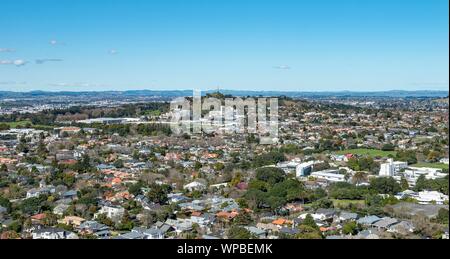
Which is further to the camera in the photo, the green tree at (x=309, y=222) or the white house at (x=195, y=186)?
the white house at (x=195, y=186)

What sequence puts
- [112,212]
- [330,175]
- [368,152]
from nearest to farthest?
[112,212], [330,175], [368,152]

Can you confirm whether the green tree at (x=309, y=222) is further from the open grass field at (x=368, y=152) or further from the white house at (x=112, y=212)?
the open grass field at (x=368, y=152)

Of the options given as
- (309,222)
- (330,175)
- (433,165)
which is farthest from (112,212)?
(433,165)

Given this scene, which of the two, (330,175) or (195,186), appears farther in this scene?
(330,175)

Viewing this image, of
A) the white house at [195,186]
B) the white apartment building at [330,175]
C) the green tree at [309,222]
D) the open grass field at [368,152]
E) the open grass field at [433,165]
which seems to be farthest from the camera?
the open grass field at [368,152]

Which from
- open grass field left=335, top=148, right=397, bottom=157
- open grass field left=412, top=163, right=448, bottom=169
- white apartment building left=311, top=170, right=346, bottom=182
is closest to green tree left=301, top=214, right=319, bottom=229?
white apartment building left=311, top=170, right=346, bottom=182

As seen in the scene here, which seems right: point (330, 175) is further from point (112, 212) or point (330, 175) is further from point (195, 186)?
point (112, 212)

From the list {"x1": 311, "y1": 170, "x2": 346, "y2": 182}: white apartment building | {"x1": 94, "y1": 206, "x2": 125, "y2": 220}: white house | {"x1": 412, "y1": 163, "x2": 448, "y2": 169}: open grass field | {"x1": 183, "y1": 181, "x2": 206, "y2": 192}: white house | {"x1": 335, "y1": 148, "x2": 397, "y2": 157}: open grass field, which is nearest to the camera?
{"x1": 94, "y1": 206, "x2": 125, "y2": 220}: white house

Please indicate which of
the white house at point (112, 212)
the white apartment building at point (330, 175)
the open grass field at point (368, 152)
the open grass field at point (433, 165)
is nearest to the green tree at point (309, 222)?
the white house at point (112, 212)

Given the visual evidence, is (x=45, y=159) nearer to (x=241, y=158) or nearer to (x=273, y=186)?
(x=241, y=158)

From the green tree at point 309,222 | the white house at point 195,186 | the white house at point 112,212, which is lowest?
Result: the white house at point 195,186

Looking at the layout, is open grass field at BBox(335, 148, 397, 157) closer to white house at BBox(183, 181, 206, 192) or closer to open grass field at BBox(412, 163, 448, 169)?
open grass field at BBox(412, 163, 448, 169)

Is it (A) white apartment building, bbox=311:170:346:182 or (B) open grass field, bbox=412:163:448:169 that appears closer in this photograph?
(A) white apartment building, bbox=311:170:346:182
